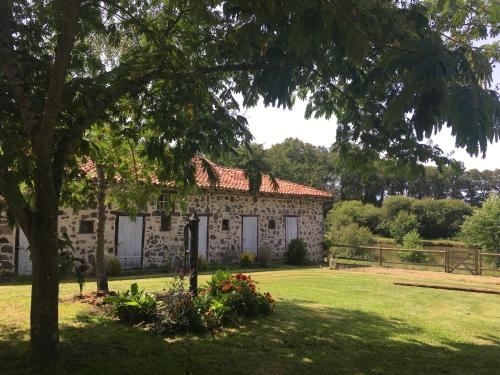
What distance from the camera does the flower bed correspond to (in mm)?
6270

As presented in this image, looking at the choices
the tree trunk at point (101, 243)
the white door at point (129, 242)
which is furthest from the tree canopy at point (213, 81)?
the white door at point (129, 242)

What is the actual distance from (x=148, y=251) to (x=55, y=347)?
10949 millimetres

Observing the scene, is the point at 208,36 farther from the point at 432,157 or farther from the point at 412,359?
the point at 412,359

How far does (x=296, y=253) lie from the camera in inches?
774

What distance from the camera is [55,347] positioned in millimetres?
4664

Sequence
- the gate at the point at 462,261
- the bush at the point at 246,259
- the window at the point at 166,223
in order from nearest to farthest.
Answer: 1. the window at the point at 166,223
2. the gate at the point at 462,261
3. the bush at the point at 246,259

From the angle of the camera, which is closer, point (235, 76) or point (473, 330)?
point (235, 76)

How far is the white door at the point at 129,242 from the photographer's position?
1480 centimetres

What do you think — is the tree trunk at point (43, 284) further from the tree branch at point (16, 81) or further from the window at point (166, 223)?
the window at point (166, 223)

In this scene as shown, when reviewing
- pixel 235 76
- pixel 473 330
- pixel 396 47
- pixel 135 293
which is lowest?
pixel 473 330

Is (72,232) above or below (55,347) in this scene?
above

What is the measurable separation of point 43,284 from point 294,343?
324 cm

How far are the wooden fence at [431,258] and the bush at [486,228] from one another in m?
2.07

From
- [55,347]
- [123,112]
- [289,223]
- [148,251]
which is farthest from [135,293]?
[289,223]
